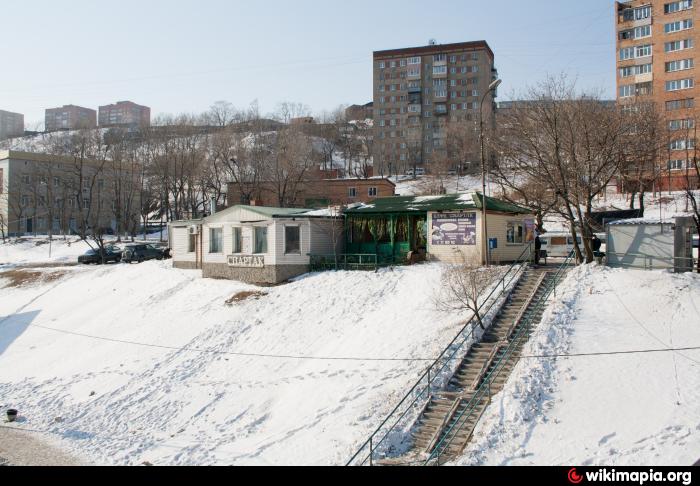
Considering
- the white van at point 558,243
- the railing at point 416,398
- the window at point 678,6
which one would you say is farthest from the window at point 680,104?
the railing at point 416,398

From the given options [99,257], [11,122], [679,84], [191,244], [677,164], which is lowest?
[99,257]

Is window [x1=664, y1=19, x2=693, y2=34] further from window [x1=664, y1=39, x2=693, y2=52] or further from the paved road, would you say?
the paved road

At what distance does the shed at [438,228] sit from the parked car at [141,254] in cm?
1919

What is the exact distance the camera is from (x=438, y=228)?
27641 mm

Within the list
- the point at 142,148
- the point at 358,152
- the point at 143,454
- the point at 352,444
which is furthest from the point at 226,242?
the point at 358,152

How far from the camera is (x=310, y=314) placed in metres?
23.5

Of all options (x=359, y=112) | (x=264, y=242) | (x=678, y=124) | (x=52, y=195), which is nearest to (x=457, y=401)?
(x=264, y=242)

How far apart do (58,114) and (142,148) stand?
13764 cm

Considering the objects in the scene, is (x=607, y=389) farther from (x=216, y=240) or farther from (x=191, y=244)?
(x=191, y=244)

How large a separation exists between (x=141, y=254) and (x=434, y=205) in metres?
26.1

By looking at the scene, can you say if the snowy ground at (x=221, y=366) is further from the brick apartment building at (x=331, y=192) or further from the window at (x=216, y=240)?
the brick apartment building at (x=331, y=192)

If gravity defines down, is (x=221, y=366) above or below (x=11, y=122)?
below

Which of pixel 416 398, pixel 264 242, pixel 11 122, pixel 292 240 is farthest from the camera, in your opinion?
pixel 11 122

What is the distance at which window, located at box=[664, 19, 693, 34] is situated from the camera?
5728 centimetres
